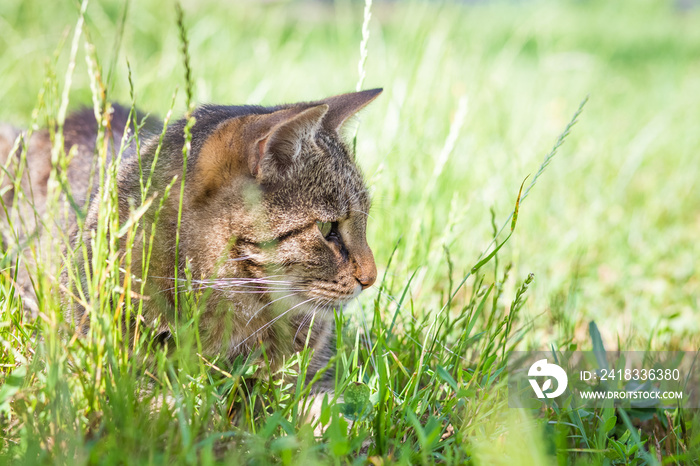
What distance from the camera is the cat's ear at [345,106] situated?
5.84 feet

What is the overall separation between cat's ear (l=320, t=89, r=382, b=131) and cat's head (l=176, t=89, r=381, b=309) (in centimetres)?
10

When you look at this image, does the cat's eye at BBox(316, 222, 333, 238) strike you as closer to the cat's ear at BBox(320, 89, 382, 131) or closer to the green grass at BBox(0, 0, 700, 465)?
the green grass at BBox(0, 0, 700, 465)

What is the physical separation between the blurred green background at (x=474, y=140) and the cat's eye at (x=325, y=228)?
0.38 meters

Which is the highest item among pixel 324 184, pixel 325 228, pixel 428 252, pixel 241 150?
pixel 241 150

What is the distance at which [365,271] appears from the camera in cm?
171

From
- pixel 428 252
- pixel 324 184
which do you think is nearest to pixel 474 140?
pixel 428 252

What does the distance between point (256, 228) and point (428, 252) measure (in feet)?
3.11

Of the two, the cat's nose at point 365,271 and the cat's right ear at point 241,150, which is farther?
the cat's nose at point 365,271

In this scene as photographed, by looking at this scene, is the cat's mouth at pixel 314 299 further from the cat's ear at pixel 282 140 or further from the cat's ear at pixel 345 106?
the cat's ear at pixel 345 106

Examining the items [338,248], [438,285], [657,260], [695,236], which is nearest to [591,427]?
[338,248]

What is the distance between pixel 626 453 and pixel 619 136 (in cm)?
361

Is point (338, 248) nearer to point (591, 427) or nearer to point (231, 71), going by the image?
point (591, 427)

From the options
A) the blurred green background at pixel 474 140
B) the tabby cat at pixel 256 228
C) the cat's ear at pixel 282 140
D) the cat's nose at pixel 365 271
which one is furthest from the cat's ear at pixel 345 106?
the cat's nose at pixel 365 271

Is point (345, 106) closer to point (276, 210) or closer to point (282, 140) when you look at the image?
point (282, 140)
